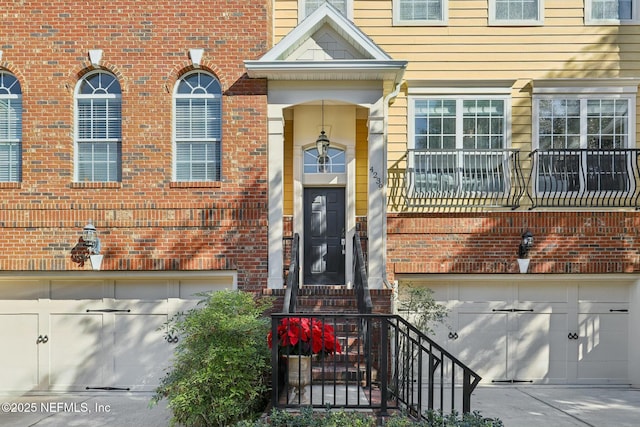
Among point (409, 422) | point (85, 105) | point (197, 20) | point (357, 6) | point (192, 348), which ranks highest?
A: point (357, 6)

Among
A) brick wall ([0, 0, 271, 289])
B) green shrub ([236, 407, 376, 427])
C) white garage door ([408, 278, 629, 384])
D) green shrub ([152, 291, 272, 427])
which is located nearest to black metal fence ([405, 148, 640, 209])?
white garage door ([408, 278, 629, 384])

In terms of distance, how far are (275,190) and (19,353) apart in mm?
5082

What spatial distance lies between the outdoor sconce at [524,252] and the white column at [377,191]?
229 cm

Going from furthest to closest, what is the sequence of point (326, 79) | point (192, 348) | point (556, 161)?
point (556, 161) → point (326, 79) → point (192, 348)

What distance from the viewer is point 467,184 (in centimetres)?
850

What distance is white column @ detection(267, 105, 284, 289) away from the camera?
7.73 metres

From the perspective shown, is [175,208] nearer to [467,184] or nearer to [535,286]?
[467,184]

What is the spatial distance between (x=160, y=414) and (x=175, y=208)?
3.07 meters

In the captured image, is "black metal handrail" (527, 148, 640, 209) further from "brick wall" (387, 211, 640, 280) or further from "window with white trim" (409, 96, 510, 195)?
"window with white trim" (409, 96, 510, 195)

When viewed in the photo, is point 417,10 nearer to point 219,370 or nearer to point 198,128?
point 198,128

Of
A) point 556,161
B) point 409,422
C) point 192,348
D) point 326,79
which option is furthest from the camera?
point 556,161

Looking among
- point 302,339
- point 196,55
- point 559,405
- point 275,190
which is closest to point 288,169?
point 275,190

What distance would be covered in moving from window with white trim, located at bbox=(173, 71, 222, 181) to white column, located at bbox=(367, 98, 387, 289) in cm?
252

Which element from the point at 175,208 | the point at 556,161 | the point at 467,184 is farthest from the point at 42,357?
the point at 556,161
